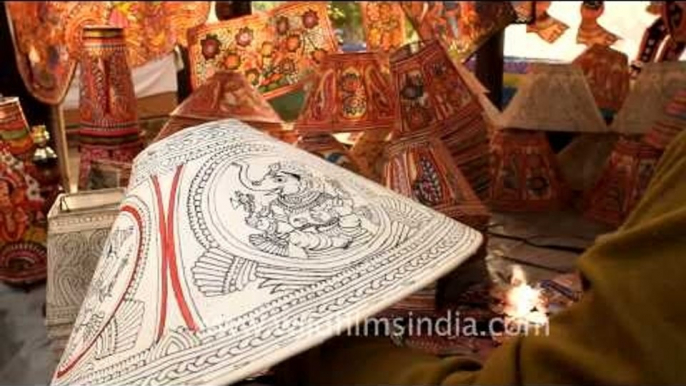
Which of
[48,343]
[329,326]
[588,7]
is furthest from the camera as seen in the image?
[588,7]

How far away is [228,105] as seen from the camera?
4.28ft

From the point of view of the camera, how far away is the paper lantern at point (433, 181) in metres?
1.06

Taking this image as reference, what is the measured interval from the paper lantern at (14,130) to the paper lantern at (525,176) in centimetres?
102

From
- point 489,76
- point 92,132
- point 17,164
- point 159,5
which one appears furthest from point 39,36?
point 489,76

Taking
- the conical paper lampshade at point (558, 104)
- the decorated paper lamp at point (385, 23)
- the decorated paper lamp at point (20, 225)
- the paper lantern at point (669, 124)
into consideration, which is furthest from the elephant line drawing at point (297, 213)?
the decorated paper lamp at point (385, 23)

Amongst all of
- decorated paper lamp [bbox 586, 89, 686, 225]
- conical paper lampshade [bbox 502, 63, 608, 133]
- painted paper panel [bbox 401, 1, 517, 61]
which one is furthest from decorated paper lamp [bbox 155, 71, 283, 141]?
decorated paper lamp [bbox 586, 89, 686, 225]

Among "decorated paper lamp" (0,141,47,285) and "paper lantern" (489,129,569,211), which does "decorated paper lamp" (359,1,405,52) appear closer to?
"paper lantern" (489,129,569,211)

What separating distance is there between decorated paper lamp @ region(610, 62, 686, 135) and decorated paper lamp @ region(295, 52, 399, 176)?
58cm

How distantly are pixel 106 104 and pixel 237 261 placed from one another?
0.80m

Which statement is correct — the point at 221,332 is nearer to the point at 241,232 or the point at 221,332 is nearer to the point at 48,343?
the point at 241,232

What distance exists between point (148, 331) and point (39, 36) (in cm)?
126

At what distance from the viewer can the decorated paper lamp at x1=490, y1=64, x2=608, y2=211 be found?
1555 millimetres

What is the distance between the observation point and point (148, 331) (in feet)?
1.43

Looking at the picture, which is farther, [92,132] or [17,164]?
[92,132]
